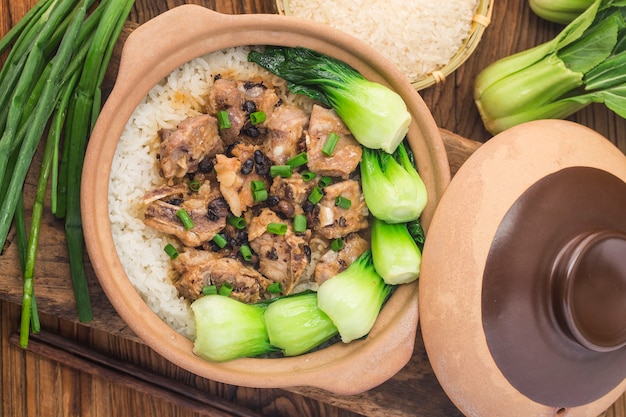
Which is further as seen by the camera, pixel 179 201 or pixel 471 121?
pixel 471 121

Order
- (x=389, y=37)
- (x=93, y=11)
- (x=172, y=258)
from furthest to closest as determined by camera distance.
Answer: (x=389, y=37) < (x=93, y=11) < (x=172, y=258)

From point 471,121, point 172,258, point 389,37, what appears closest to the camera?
point 172,258

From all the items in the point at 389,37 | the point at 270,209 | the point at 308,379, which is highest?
the point at 389,37

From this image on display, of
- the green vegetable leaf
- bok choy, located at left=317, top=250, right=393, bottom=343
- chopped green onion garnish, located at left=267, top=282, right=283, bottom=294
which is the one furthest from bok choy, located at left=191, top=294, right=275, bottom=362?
the green vegetable leaf

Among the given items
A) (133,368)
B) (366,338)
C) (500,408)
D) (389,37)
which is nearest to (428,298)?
(366,338)

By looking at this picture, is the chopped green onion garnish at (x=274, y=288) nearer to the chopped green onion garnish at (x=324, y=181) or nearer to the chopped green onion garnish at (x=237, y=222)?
the chopped green onion garnish at (x=237, y=222)

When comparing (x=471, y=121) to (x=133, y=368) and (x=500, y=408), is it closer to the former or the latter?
(x=500, y=408)

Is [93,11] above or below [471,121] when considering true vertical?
above
